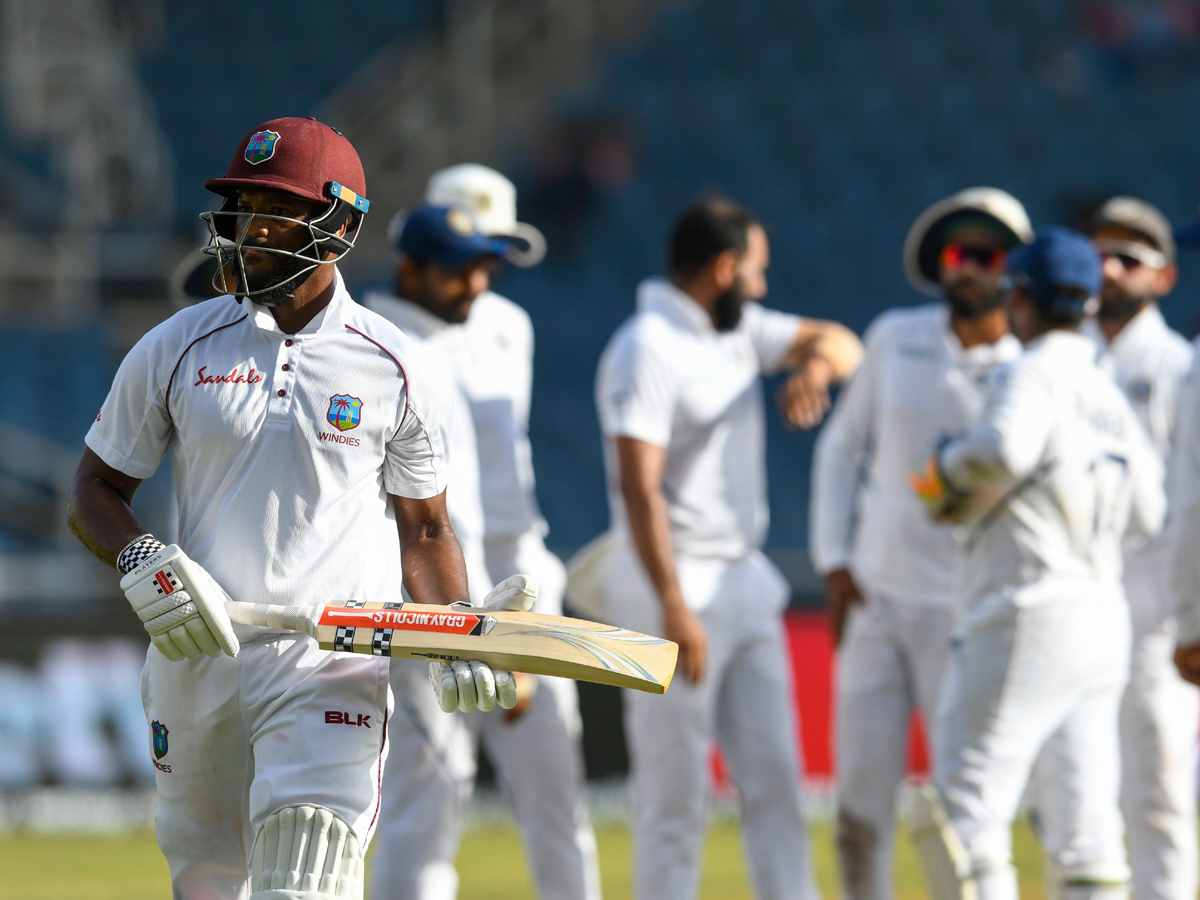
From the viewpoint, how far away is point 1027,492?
4234 mm

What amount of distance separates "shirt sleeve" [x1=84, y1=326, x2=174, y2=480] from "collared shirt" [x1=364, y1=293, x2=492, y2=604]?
1.23m

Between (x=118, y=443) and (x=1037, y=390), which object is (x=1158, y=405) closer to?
(x=1037, y=390)

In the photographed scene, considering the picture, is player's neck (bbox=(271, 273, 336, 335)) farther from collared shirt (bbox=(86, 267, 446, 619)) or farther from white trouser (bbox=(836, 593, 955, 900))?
white trouser (bbox=(836, 593, 955, 900))

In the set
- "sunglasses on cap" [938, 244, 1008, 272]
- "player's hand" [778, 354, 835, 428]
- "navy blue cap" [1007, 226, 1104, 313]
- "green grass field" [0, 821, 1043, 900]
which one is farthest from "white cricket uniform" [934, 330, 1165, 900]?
"green grass field" [0, 821, 1043, 900]

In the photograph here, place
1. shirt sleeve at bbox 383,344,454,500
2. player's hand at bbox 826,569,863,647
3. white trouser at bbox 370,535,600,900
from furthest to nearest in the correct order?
player's hand at bbox 826,569,863,647, white trouser at bbox 370,535,600,900, shirt sleeve at bbox 383,344,454,500

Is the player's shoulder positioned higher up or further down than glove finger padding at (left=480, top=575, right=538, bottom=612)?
higher up

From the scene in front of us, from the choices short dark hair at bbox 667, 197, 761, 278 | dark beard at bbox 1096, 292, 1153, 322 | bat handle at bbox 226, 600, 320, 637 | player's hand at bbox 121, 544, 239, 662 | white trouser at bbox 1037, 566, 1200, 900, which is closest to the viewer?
player's hand at bbox 121, 544, 239, 662

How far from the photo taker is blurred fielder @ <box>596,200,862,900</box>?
189 inches

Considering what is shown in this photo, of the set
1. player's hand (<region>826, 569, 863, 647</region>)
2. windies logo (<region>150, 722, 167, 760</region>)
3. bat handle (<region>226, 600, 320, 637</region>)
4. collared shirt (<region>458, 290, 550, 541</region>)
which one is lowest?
windies logo (<region>150, 722, 167, 760</region>)

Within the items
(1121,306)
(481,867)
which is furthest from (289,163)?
(481,867)

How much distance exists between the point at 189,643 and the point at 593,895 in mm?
2186

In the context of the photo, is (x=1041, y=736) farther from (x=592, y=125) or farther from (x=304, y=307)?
(x=592, y=125)

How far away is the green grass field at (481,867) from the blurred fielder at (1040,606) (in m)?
2.83

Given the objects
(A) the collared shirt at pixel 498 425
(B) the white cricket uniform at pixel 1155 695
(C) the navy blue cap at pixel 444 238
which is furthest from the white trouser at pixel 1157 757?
(C) the navy blue cap at pixel 444 238
